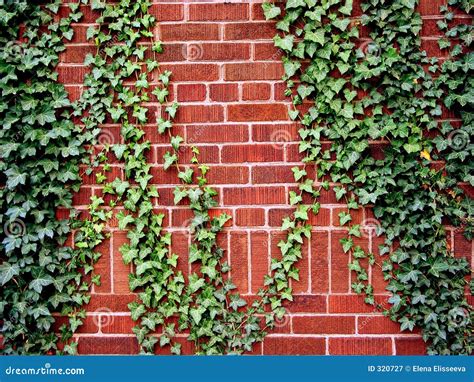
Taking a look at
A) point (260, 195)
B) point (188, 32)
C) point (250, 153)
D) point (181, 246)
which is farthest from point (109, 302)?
point (188, 32)

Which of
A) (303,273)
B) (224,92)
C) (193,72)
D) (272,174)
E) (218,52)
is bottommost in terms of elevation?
(303,273)

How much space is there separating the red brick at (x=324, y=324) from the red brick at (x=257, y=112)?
3.44 ft

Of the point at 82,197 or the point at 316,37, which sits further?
the point at 82,197

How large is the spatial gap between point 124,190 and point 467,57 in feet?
6.11

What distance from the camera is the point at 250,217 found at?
2707 mm

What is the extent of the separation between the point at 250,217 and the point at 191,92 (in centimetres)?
72

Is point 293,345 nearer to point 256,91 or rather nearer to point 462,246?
point 462,246

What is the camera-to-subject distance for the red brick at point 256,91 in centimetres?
269

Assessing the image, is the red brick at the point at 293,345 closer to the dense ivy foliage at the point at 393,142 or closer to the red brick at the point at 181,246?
the dense ivy foliage at the point at 393,142

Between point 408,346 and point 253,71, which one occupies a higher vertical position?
point 253,71

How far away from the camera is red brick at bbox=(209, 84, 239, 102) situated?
269 cm

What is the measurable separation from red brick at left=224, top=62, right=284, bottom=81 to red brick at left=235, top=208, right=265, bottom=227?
2.22 ft

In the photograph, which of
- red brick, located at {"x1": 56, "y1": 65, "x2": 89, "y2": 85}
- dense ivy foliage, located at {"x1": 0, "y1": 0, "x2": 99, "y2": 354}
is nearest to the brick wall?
red brick, located at {"x1": 56, "y1": 65, "x2": 89, "y2": 85}

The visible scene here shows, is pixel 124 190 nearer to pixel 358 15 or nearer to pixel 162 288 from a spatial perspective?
pixel 162 288
